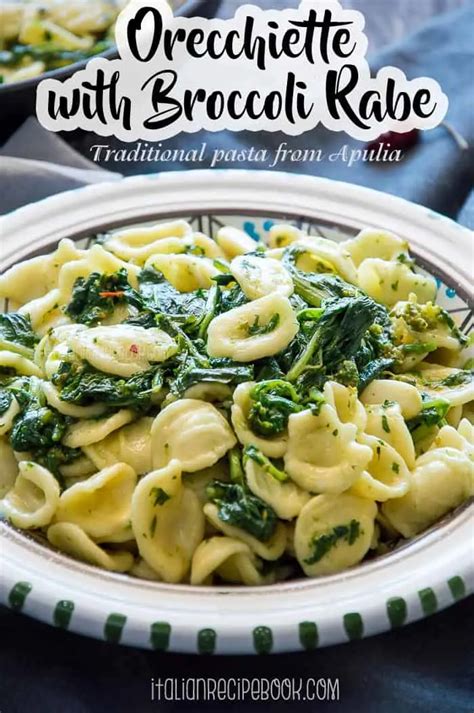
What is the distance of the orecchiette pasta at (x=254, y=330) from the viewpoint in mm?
2225

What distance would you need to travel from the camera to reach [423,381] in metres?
2.49

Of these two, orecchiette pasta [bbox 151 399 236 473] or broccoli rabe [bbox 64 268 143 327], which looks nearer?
orecchiette pasta [bbox 151 399 236 473]

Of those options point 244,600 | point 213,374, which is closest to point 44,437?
point 213,374

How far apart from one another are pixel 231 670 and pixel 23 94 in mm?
2663

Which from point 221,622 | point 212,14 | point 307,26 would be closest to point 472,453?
point 221,622

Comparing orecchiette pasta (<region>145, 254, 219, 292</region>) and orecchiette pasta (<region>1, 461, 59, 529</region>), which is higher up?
orecchiette pasta (<region>145, 254, 219, 292</region>)

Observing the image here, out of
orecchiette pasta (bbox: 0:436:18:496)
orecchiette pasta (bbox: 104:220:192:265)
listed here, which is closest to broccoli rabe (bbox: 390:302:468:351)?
orecchiette pasta (bbox: 104:220:192:265)

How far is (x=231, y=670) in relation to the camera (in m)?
2.03

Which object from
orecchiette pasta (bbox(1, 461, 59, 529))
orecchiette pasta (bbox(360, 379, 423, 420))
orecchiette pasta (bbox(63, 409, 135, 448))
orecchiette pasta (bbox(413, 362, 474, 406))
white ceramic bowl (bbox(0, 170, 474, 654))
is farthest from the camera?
orecchiette pasta (bbox(413, 362, 474, 406))

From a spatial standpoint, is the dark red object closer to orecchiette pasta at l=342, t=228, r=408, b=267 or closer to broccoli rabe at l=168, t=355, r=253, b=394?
orecchiette pasta at l=342, t=228, r=408, b=267

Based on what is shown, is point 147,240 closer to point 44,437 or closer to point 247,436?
point 44,437

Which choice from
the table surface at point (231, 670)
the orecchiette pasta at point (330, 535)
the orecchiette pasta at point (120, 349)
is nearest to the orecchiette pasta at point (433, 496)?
the orecchiette pasta at point (330, 535)

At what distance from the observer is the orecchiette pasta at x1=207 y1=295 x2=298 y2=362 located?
222 centimetres

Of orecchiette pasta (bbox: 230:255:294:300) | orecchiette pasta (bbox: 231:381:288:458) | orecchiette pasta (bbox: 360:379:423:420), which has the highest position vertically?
orecchiette pasta (bbox: 230:255:294:300)
